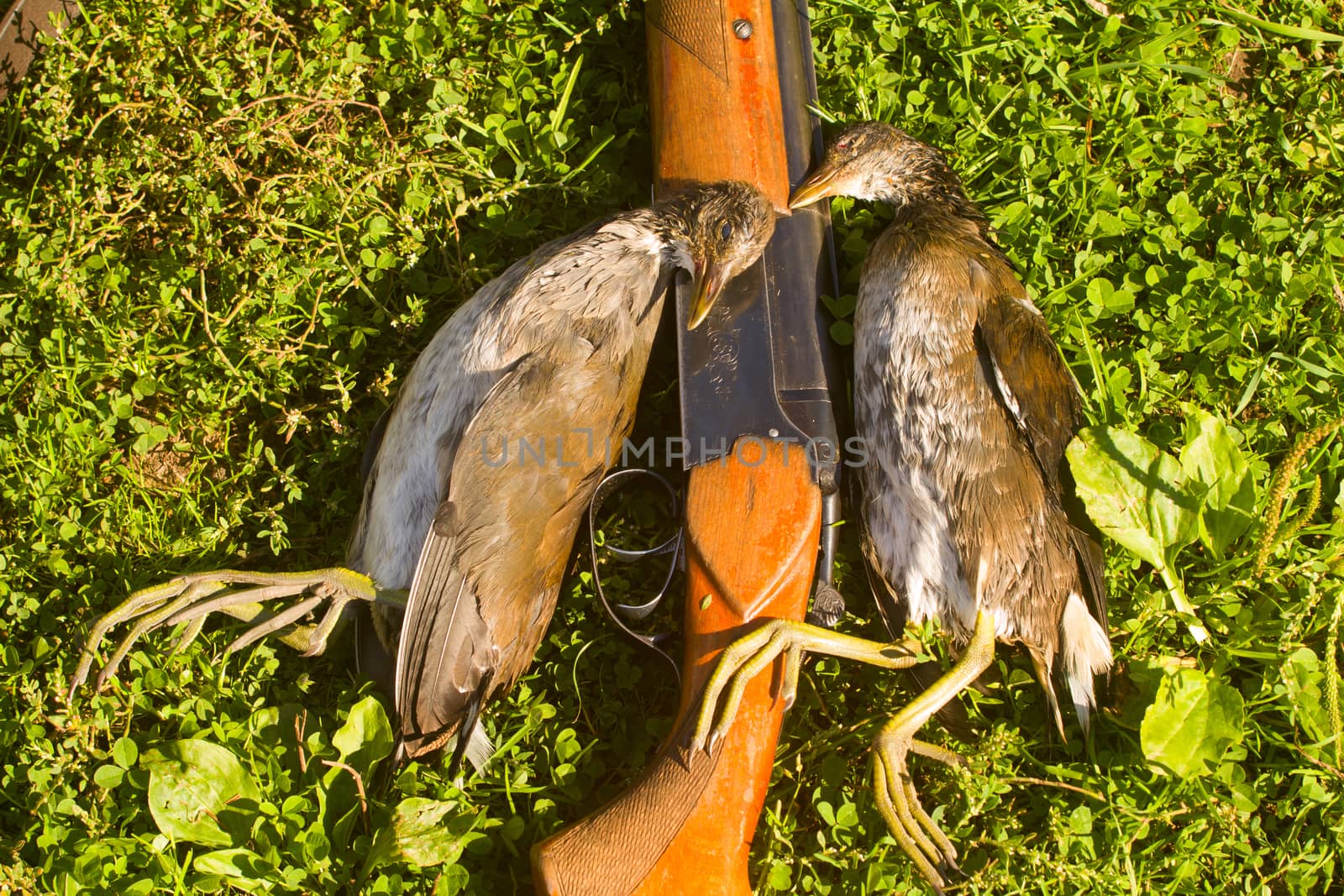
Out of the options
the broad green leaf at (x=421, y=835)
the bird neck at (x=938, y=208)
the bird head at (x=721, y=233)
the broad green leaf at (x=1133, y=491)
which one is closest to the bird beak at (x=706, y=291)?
the bird head at (x=721, y=233)

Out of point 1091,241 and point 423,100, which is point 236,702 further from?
point 1091,241

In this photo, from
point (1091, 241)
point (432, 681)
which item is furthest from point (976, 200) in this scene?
point (432, 681)

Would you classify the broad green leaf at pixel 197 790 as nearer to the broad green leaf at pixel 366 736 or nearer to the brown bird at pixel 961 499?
the broad green leaf at pixel 366 736

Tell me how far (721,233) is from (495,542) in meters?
1.28

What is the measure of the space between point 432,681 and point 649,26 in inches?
98.5

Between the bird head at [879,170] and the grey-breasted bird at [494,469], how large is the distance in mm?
329

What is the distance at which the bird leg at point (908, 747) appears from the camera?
10.3 feet

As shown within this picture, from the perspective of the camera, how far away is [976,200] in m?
4.02

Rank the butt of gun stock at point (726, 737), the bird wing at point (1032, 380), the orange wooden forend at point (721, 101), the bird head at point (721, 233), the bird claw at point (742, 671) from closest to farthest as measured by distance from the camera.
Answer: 1. the butt of gun stock at point (726, 737)
2. the bird claw at point (742, 671)
3. the bird wing at point (1032, 380)
4. the bird head at point (721, 233)
5. the orange wooden forend at point (721, 101)

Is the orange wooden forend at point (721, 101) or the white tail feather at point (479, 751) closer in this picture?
the white tail feather at point (479, 751)

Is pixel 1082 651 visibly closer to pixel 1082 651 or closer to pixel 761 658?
pixel 1082 651

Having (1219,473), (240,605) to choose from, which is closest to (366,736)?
→ (240,605)

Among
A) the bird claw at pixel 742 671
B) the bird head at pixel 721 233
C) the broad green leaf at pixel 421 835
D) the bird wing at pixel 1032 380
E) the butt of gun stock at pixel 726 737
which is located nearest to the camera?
the butt of gun stock at pixel 726 737

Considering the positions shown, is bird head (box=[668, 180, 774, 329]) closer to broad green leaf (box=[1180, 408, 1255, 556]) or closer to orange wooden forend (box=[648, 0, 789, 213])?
orange wooden forend (box=[648, 0, 789, 213])
